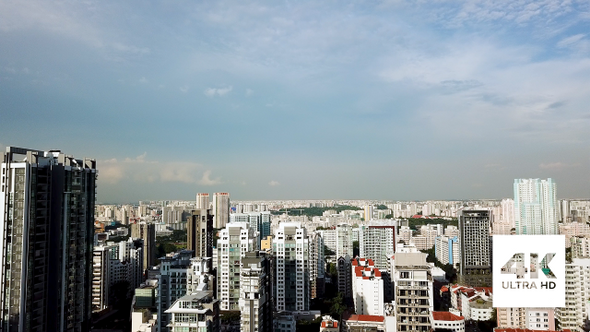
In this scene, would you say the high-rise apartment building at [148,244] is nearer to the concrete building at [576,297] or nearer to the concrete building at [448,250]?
the concrete building at [448,250]

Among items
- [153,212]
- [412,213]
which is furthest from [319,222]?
[153,212]

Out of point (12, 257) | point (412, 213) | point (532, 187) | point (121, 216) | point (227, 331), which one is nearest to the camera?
point (12, 257)

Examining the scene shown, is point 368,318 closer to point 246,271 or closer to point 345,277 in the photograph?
point 246,271

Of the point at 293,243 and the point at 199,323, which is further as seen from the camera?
the point at 293,243

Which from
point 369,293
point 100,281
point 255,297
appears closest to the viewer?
point 255,297

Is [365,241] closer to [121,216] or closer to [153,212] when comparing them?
[121,216]

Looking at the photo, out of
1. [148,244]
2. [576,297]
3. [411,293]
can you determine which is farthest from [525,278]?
[148,244]

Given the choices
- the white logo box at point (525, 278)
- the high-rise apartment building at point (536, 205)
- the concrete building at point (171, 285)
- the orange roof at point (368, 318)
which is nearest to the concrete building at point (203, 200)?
the high-rise apartment building at point (536, 205)
